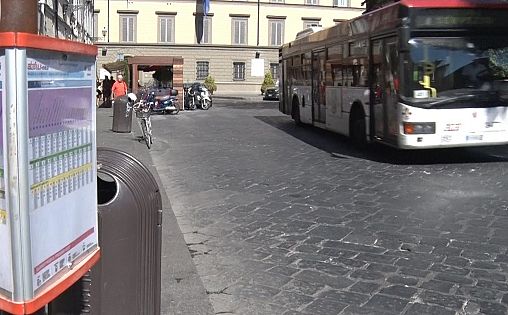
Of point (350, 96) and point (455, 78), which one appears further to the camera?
point (350, 96)

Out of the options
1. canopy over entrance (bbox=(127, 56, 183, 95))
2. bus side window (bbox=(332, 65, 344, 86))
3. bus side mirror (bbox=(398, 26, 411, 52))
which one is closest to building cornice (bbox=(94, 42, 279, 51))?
canopy over entrance (bbox=(127, 56, 183, 95))

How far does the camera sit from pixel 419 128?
33.6ft

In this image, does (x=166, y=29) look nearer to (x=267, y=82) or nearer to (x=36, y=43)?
(x=267, y=82)

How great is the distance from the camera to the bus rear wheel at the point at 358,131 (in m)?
12.5

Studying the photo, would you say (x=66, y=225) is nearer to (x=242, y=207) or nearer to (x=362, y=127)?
(x=242, y=207)

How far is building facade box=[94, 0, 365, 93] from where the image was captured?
56.7 m

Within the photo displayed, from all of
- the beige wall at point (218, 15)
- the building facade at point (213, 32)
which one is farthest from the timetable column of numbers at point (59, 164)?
the beige wall at point (218, 15)

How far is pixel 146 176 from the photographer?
3383 millimetres

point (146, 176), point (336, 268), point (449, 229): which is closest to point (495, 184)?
point (449, 229)

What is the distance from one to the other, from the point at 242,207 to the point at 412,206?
81.6 inches

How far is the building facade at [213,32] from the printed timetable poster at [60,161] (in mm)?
52945

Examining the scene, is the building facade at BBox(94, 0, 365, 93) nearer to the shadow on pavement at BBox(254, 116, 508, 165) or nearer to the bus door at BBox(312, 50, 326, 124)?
the bus door at BBox(312, 50, 326, 124)

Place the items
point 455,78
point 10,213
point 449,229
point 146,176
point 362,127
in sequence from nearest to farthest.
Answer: point 10,213 → point 146,176 → point 449,229 → point 455,78 → point 362,127

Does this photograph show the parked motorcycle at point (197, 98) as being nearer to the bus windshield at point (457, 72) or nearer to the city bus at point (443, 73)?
the city bus at point (443, 73)
